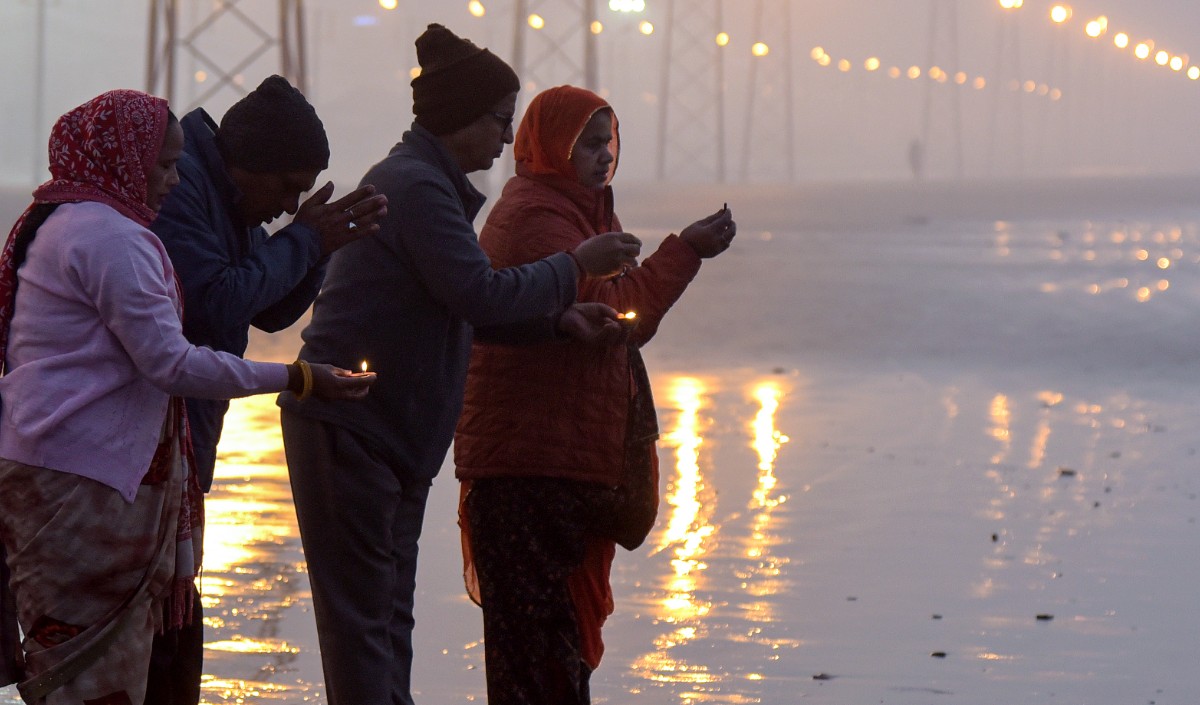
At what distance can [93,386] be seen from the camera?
3.08 metres

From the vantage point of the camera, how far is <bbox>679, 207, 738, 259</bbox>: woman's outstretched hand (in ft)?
12.9

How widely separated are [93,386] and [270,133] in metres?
0.61

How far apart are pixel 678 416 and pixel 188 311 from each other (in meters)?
6.97

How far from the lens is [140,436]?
10.3 feet

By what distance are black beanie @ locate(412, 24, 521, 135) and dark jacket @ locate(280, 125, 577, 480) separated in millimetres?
93

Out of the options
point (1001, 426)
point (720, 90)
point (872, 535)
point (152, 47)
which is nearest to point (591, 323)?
point (872, 535)

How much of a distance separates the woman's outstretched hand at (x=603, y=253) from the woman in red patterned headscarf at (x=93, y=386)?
82cm

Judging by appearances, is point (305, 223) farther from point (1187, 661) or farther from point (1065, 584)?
point (1065, 584)

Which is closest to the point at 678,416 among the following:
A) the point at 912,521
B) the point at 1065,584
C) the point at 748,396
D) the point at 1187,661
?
the point at 748,396

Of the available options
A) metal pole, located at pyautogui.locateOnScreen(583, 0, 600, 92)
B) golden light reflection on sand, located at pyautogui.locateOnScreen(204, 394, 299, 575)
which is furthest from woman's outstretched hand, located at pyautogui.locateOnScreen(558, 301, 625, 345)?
metal pole, located at pyautogui.locateOnScreen(583, 0, 600, 92)

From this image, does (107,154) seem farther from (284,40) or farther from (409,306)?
(284,40)

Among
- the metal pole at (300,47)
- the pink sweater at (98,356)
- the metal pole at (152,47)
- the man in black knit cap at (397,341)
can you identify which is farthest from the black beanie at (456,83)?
the metal pole at (152,47)

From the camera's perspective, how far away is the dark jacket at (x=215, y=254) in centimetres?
331

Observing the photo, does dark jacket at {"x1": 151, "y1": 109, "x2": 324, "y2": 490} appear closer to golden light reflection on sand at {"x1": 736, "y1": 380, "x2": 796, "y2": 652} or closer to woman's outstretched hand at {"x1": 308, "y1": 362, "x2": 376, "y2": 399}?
woman's outstretched hand at {"x1": 308, "y1": 362, "x2": 376, "y2": 399}
